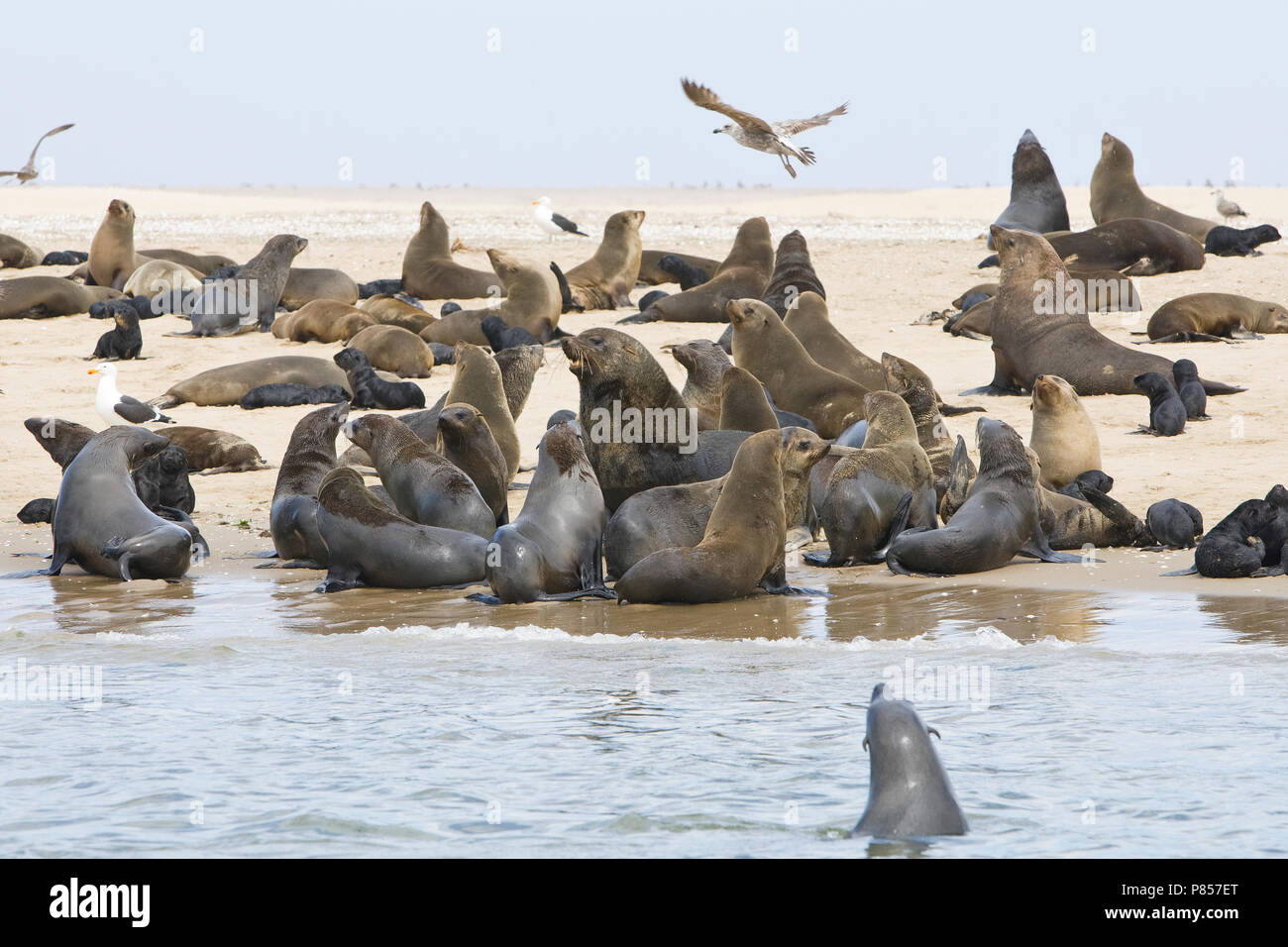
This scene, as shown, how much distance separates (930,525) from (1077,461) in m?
1.44

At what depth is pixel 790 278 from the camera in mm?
14680

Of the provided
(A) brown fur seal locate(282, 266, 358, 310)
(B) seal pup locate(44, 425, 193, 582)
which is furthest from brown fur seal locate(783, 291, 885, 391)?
(A) brown fur seal locate(282, 266, 358, 310)

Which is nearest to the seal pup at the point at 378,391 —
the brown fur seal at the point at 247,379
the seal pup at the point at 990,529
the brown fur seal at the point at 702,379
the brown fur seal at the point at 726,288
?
the brown fur seal at the point at 247,379

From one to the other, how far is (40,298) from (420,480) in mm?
9635

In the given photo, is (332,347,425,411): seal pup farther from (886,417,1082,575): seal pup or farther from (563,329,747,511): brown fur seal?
(886,417,1082,575): seal pup

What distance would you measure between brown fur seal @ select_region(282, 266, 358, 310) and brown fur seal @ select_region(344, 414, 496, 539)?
8536mm

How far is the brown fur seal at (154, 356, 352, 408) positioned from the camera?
11938 millimetres

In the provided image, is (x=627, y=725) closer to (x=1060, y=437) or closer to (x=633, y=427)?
(x=633, y=427)

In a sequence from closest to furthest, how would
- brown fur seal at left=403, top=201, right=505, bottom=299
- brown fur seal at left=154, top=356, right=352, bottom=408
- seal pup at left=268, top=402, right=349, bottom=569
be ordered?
seal pup at left=268, top=402, right=349, bottom=569 → brown fur seal at left=154, top=356, right=352, bottom=408 → brown fur seal at left=403, top=201, right=505, bottom=299

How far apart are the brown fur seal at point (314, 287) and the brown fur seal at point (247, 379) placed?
4.21 meters

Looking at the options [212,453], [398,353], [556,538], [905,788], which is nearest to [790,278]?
[398,353]

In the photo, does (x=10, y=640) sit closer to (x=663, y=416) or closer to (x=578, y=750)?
(x=578, y=750)
